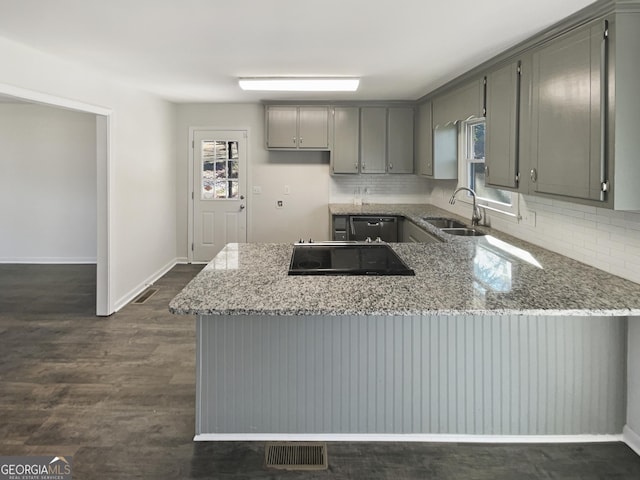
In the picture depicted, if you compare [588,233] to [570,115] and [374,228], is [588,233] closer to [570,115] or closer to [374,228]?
[570,115]

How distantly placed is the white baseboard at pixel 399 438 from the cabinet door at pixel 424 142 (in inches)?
136

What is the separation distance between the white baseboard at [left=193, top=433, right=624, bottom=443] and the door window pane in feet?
14.8

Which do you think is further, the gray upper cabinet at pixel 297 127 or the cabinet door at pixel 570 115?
the gray upper cabinet at pixel 297 127

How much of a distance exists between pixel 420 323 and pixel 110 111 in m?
3.65

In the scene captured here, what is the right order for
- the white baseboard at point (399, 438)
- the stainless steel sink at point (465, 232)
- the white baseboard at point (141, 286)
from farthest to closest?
1. the white baseboard at point (141, 286)
2. the stainless steel sink at point (465, 232)
3. the white baseboard at point (399, 438)

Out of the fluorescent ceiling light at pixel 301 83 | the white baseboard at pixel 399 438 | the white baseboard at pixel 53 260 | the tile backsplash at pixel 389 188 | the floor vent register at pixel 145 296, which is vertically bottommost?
the white baseboard at pixel 399 438

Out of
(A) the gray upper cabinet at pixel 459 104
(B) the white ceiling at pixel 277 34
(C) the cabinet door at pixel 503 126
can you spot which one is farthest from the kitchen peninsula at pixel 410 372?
(A) the gray upper cabinet at pixel 459 104

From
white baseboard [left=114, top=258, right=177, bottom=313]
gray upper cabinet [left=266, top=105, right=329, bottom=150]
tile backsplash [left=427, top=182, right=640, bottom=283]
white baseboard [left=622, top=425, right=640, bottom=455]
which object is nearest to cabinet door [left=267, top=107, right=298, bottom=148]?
gray upper cabinet [left=266, top=105, right=329, bottom=150]

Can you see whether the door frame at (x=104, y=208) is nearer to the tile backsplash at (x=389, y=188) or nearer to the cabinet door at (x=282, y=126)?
the cabinet door at (x=282, y=126)

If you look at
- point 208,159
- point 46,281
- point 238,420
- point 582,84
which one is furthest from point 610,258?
point 46,281

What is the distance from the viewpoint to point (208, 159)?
651 cm

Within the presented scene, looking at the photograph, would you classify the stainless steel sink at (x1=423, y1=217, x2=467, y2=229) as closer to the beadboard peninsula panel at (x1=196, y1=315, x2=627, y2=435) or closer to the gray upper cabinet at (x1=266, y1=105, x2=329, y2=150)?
the gray upper cabinet at (x1=266, y1=105, x2=329, y2=150)

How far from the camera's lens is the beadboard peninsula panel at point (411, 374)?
7.58ft

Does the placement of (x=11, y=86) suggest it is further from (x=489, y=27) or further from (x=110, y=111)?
(x=489, y=27)
